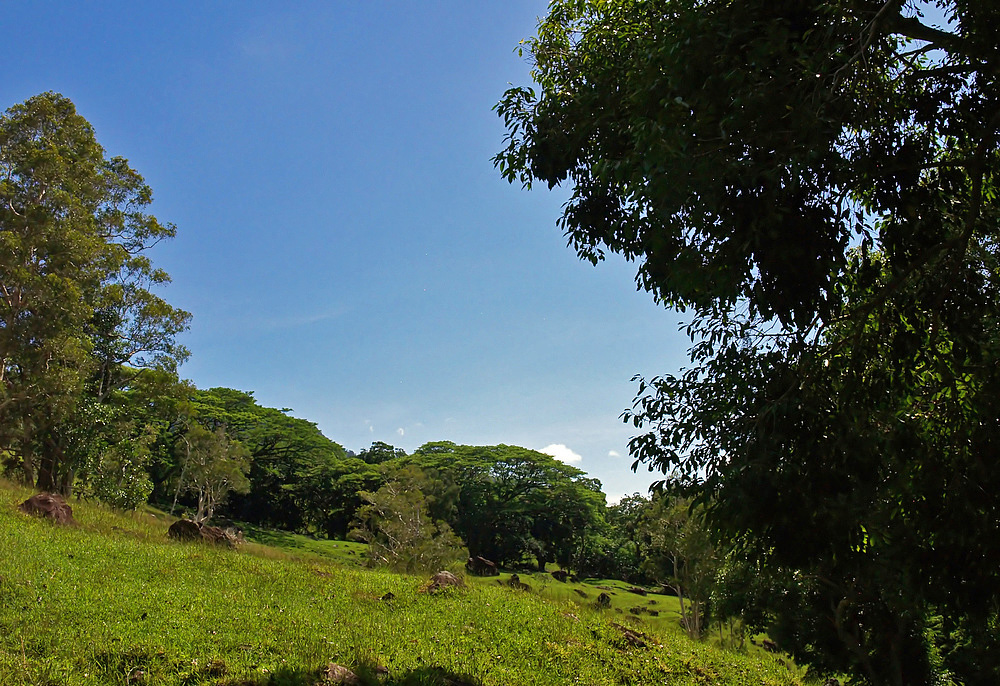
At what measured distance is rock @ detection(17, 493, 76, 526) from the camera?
46.9 feet

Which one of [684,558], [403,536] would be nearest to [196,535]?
[403,536]

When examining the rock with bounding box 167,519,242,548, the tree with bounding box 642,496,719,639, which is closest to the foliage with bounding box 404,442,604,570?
the tree with bounding box 642,496,719,639

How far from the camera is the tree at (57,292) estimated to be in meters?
19.1

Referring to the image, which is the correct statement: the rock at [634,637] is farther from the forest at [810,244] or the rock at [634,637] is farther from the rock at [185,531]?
the rock at [185,531]

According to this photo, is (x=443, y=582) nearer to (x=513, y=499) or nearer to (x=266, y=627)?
(x=266, y=627)

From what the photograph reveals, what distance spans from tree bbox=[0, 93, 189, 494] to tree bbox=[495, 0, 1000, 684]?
20546mm

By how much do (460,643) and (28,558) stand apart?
7509 mm

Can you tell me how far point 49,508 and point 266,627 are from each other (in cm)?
955

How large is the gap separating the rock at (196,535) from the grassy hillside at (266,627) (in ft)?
2.70

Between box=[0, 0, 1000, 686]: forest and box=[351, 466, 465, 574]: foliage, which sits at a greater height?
box=[0, 0, 1000, 686]: forest

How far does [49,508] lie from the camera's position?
14.5 metres

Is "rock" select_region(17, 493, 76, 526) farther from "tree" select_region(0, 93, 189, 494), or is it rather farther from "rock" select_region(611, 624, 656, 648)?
"rock" select_region(611, 624, 656, 648)

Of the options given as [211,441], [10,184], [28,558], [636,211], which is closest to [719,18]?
[636,211]

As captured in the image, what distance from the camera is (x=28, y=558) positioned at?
1027 cm
